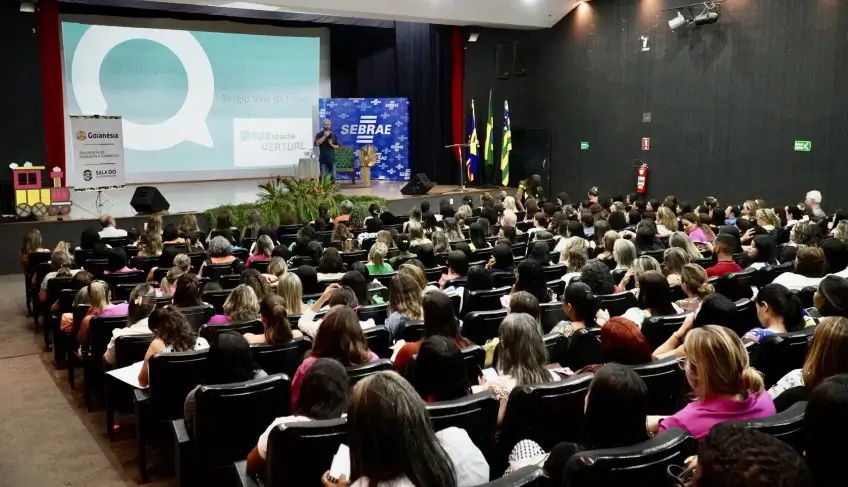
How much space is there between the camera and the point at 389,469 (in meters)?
2.10

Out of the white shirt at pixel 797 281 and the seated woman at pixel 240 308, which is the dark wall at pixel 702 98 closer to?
the white shirt at pixel 797 281

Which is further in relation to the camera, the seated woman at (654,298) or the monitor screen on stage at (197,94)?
the monitor screen on stage at (197,94)

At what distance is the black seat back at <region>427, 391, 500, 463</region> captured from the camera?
2688mm

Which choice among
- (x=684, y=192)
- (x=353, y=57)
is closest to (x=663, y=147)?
(x=684, y=192)

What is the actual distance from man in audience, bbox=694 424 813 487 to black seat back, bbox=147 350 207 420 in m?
2.97

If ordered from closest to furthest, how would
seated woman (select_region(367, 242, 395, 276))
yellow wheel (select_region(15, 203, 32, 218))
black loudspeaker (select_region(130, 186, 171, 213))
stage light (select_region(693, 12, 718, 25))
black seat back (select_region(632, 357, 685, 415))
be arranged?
black seat back (select_region(632, 357, 685, 415))
seated woman (select_region(367, 242, 395, 276))
yellow wheel (select_region(15, 203, 32, 218))
black loudspeaker (select_region(130, 186, 171, 213))
stage light (select_region(693, 12, 718, 25))

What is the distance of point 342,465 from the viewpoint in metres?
2.43

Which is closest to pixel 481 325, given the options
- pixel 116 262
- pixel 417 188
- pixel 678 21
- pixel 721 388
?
Result: pixel 721 388

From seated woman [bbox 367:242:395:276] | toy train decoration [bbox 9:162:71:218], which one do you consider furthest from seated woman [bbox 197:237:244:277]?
toy train decoration [bbox 9:162:71:218]

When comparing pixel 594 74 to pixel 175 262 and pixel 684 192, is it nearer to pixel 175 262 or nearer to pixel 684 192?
pixel 684 192

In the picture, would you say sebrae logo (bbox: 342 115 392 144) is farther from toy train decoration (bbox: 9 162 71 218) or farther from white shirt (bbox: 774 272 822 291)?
white shirt (bbox: 774 272 822 291)

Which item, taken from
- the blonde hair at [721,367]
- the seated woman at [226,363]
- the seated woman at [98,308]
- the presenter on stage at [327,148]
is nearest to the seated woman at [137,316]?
the seated woman at [98,308]

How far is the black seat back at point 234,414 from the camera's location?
3371mm

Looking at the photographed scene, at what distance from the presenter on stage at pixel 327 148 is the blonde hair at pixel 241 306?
1147 cm
